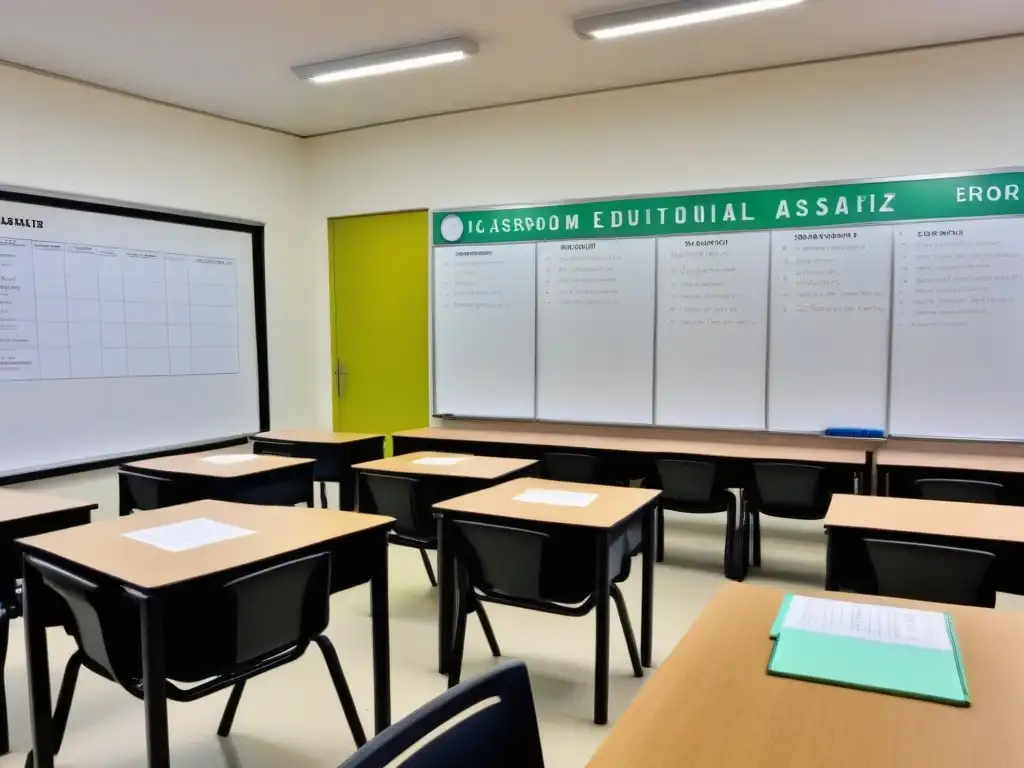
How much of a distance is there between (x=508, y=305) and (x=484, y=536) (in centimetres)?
333

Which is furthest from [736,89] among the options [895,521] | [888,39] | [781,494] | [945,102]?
[895,521]

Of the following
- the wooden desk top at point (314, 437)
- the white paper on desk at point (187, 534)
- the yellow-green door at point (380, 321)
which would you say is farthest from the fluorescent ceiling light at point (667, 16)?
the white paper on desk at point (187, 534)

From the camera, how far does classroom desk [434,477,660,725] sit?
2.45 m

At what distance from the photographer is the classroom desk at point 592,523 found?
2445 millimetres

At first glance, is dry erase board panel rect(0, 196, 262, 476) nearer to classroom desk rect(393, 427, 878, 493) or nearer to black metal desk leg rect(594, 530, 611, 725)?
classroom desk rect(393, 427, 878, 493)

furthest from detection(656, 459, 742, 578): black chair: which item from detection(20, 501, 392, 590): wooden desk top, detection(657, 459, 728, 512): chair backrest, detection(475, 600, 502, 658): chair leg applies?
detection(20, 501, 392, 590): wooden desk top

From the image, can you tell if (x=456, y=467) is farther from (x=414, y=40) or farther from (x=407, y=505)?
(x=414, y=40)

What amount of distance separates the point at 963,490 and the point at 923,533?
1669 millimetres

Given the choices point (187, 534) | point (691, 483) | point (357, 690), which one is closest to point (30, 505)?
point (187, 534)

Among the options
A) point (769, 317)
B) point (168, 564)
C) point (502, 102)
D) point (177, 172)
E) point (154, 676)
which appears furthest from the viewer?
point (502, 102)

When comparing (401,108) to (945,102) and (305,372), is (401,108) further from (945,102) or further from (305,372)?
(945,102)

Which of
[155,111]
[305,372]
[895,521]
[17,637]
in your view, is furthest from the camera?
[305,372]

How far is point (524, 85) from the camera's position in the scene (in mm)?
5117

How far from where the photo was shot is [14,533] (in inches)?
98.1
